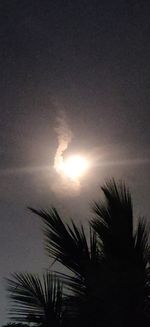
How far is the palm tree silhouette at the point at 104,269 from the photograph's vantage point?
3980mm

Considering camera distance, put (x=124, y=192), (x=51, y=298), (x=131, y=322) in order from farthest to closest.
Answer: (x=124, y=192) < (x=51, y=298) < (x=131, y=322)

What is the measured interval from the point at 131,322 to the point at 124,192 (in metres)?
1.27

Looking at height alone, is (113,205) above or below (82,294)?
above

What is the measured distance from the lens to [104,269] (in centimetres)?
409

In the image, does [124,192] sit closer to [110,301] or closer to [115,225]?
[115,225]

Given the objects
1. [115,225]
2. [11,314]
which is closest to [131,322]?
[115,225]

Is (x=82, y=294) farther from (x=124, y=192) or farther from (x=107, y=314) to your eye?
(x=124, y=192)

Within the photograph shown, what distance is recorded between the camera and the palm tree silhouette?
13.1 feet

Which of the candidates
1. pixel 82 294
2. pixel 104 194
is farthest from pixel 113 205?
pixel 82 294

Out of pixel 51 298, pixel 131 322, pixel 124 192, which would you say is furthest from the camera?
pixel 124 192

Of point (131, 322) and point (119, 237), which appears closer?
point (131, 322)

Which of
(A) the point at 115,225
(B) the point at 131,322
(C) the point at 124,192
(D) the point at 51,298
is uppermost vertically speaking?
(C) the point at 124,192

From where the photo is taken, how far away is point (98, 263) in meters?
4.20

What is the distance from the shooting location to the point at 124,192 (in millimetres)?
4535
